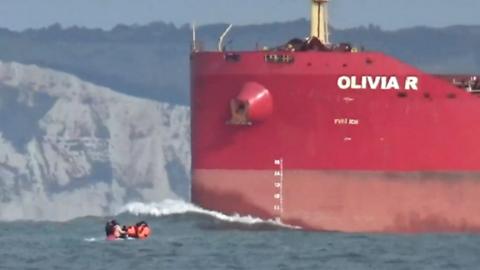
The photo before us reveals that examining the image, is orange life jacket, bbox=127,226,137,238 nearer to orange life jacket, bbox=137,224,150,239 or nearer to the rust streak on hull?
orange life jacket, bbox=137,224,150,239

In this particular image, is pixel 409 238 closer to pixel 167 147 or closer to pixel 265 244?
pixel 265 244

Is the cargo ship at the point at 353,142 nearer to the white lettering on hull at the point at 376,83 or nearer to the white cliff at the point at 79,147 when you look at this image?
the white lettering on hull at the point at 376,83

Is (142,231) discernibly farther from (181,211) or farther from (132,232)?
(181,211)

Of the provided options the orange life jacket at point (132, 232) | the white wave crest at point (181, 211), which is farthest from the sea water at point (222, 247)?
the orange life jacket at point (132, 232)

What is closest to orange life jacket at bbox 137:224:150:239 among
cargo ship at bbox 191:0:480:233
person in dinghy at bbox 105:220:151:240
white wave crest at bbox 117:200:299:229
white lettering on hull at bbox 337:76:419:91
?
person in dinghy at bbox 105:220:151:240

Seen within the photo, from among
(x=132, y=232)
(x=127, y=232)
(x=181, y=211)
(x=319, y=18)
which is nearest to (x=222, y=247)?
(x=132, y=232)

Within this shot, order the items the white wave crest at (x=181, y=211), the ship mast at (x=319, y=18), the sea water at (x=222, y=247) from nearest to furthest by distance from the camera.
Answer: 1. the sea water at (x=222, y=247)
2. the white wave crest at (x=181, y=211)
3. the ship mast at (x=319, y=18)
